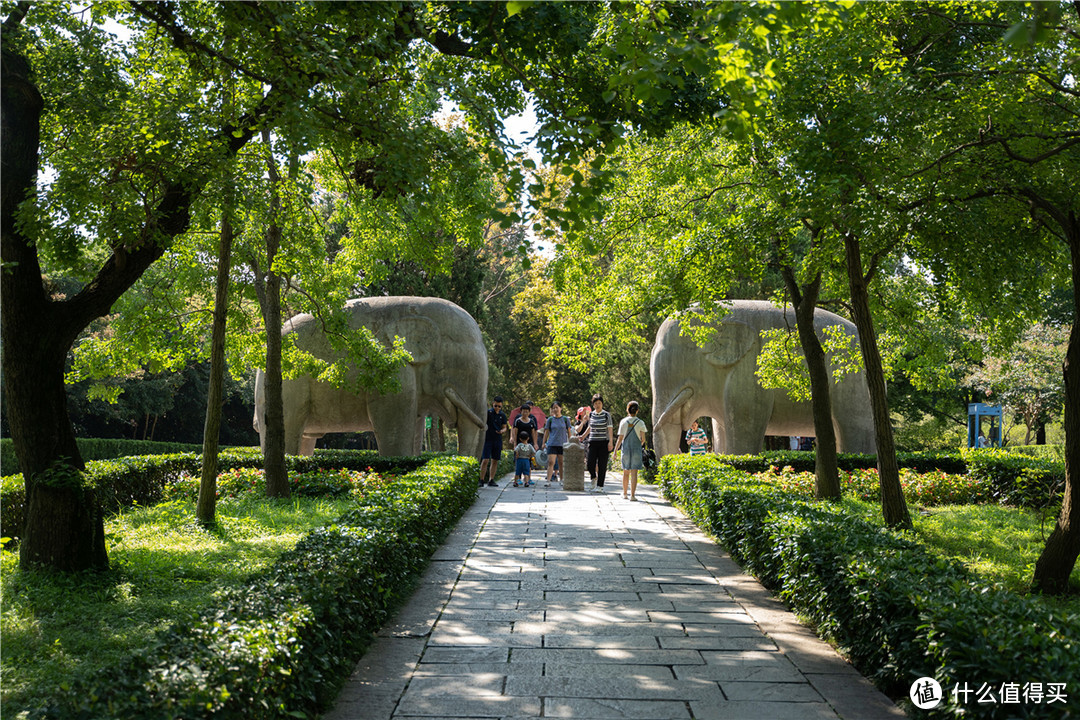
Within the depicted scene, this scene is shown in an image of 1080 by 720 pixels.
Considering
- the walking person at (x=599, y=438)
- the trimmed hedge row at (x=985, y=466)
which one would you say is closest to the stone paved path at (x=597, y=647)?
the walking person at (x=599, y=438)

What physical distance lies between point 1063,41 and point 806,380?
7.37 metres

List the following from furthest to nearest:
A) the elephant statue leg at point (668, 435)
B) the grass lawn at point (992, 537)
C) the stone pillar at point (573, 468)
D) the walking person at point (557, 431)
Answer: the elephant statue leg at point (668, 435)
the walking person at point (557, 431)
the stone pillar at point (573, 468)
the grass lawn at point (992, 537)

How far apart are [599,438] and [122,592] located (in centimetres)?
994

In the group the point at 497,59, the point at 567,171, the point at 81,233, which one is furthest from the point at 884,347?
the point at 81,233

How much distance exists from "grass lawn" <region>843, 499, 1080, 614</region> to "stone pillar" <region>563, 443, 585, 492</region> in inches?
207

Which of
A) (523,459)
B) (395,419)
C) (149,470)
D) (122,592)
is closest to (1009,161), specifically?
(122,592)

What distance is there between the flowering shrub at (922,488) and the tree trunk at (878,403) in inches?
150

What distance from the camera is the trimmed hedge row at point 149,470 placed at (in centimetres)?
928

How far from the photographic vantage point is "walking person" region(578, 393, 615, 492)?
15.1 meters

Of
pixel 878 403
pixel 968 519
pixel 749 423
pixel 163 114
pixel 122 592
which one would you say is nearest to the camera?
pixel 163 114

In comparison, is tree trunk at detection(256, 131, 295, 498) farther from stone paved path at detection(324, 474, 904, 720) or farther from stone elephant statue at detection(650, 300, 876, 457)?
stone elephant statue at detection(650, 300, 876, 457)

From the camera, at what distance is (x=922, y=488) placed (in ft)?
44.0

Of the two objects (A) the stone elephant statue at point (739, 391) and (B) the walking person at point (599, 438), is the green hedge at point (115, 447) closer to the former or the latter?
(B) the walking person at point (599, 438)

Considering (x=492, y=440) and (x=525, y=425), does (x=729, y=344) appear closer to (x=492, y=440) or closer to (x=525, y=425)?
(x=525, y=425)
